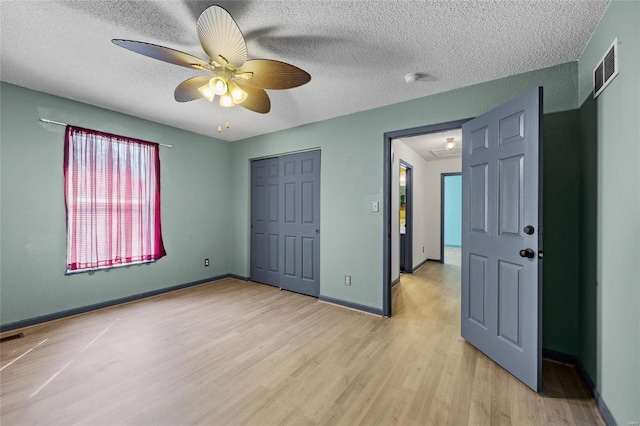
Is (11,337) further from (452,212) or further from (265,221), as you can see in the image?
(452,212)

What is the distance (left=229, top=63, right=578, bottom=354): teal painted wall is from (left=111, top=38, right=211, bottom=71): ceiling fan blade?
2.07 metres

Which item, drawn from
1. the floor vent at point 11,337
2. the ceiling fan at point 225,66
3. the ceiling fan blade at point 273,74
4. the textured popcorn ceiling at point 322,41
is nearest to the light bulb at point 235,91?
the ceiling fan at point 225,66

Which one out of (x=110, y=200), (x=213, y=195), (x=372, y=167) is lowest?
(x=110, y=200)

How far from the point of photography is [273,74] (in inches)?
73.3

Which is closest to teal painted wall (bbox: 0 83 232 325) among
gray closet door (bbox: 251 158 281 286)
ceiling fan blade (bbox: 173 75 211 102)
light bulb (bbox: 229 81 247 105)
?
gray closet door (bbox: 251 158 281 286)

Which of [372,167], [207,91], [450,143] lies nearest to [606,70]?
[372,167]

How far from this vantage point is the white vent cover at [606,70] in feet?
4.93

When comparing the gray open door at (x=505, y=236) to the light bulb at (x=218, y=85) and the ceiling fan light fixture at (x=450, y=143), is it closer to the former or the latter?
the light bulb at (x=218, y=85)

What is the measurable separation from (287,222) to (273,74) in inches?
105

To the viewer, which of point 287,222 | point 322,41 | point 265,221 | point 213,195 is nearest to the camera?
point 322,41

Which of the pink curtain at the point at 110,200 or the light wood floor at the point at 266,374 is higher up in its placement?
the pink curtain at the point at 110,200

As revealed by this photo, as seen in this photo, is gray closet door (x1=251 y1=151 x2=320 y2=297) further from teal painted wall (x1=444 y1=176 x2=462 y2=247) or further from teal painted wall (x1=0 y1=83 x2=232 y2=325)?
teal painted wall (x1=444 y1=176 x2=462 y2=247)

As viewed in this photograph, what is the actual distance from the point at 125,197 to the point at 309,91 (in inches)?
114

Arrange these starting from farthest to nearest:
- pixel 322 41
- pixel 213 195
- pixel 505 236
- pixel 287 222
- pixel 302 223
Result: pixel 213 195 < pixel 287 222 < pixel 302 223 < pixel 505 236 < pixel 322 41
